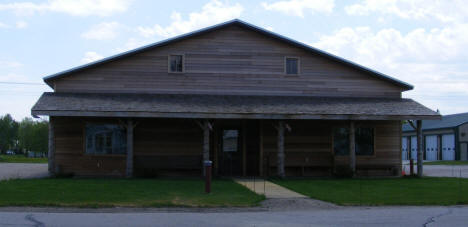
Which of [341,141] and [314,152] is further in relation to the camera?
[341,141]

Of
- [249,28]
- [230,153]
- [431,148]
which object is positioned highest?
[249,28]

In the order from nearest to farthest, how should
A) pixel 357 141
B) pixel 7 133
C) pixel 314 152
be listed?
pixel 314 152 → pixel 357 141 → pixel 7 133

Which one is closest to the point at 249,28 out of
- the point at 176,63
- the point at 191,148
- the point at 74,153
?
the point at 176,63

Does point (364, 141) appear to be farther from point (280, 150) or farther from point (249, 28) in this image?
point (249, 28)

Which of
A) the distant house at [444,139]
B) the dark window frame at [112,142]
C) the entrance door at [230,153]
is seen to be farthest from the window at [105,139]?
the distant house at [444,139]

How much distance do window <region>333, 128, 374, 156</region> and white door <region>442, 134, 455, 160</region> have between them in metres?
32.6

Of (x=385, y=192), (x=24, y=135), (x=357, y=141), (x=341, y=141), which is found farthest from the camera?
(x=24, y=135)

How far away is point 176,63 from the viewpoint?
2334 cm

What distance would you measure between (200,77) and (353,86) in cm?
694

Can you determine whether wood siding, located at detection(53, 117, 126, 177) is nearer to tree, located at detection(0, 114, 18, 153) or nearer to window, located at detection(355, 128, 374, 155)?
window, located at detection(355, 128, 374, 155)

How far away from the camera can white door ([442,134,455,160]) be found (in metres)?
52.9

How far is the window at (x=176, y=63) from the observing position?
916 inches

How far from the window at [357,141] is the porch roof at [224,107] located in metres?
1.36

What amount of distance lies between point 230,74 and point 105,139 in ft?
19.6
